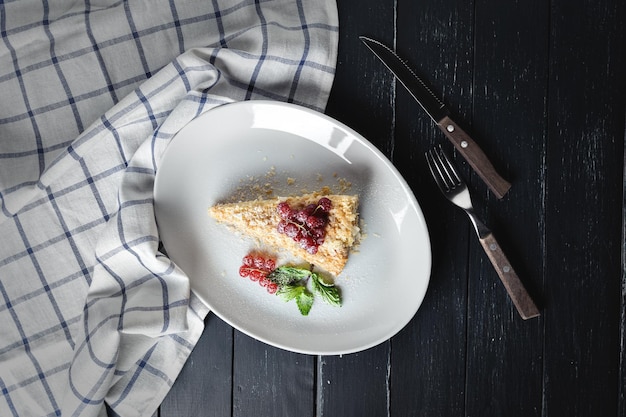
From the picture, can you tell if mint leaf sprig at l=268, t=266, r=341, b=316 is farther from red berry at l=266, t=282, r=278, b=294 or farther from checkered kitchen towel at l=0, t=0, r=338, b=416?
checkered kitchen towel at l=0, t=0, r=338, b=416

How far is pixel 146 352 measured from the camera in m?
1.81

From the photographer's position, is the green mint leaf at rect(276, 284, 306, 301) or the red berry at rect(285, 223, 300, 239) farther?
the green mint leaf at rect(276, 284, 306, 301)

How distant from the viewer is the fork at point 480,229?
172 centimetres

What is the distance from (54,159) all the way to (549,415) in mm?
1643

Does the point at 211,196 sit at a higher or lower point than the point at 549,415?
higher

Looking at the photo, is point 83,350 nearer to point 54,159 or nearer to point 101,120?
point 54,159

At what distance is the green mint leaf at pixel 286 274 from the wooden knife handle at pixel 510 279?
53cm

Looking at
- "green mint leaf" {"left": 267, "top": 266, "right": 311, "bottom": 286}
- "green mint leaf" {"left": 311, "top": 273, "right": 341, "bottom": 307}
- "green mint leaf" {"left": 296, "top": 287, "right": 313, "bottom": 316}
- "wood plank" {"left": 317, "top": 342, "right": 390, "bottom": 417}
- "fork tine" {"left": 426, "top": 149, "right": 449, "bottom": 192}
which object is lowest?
"wood plank" {"left": 317, "top": 342, "right": 390, "bottom": 417}

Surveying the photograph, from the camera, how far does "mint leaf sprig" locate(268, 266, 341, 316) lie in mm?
1750

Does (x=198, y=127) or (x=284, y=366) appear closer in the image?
(x=198, y=127)

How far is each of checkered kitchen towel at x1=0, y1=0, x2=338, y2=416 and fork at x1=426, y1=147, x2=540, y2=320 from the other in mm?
382

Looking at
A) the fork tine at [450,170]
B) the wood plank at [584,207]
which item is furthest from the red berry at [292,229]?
the wood plank at [584,207]

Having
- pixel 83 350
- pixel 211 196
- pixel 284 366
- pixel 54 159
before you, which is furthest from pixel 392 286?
pixel 54 159

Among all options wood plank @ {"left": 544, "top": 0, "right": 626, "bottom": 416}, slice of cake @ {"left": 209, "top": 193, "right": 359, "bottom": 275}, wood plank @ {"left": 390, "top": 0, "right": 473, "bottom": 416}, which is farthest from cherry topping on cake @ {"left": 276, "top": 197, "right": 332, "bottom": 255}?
wood plank @ {"left": 544, "top": 0, "right": 626, "bottom": 416}
